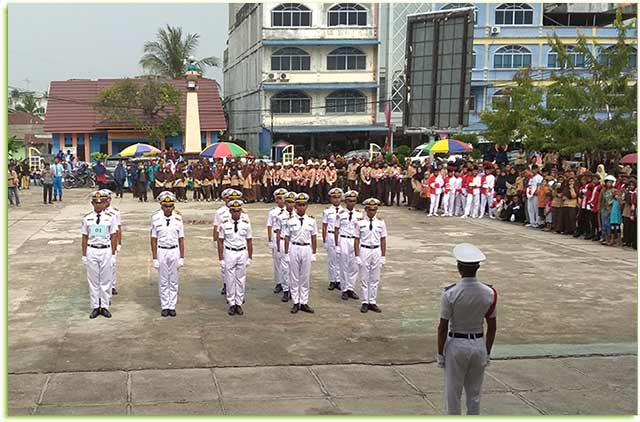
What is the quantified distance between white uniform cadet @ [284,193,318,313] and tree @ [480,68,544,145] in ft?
61.1

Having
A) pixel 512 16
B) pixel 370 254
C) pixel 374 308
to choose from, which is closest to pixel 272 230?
pixel 370 254

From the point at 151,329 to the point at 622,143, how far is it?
18061 mm

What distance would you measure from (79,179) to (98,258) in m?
25.6

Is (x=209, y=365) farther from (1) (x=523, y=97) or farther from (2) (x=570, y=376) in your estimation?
(1) (x=523, y=97)

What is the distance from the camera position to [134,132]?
44969mm

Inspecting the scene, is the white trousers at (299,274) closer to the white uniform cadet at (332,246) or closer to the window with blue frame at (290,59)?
the white uniform cadet at (332,246)

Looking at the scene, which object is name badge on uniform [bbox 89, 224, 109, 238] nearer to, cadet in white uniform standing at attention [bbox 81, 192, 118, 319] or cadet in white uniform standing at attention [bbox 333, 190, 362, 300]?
cadet in white uniform standing at attention [bbox 81, 192, 118, 319]

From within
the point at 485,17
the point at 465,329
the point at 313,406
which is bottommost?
the point at 313,406

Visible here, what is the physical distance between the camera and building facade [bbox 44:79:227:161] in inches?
1757

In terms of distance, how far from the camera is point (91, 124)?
4475 centimetres

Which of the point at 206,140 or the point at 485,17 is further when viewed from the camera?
the point at 206,140

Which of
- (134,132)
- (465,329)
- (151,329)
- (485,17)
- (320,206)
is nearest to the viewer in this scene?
(465,329)

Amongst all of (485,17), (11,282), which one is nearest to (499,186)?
(11,282)

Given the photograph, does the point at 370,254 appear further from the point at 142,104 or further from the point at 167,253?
the point at 142,104
